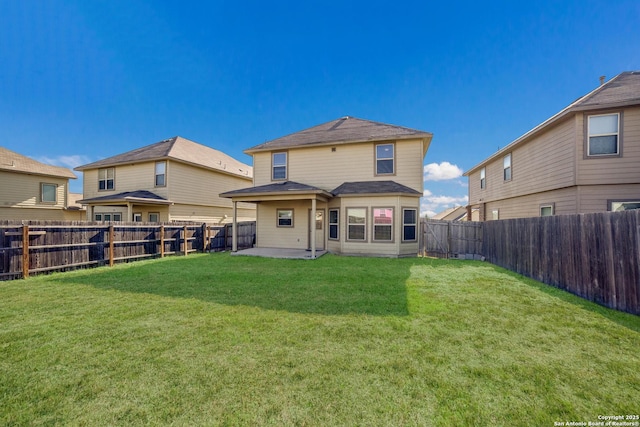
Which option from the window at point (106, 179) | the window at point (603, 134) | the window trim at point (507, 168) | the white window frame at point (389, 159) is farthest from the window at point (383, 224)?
the window at point (106, 179)

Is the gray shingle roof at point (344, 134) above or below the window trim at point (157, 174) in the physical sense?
above

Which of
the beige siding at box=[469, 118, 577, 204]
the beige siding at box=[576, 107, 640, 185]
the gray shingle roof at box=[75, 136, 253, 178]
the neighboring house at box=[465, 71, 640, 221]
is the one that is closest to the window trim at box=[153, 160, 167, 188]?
the gray shingle roof at box=[75, 136, 253, 178]

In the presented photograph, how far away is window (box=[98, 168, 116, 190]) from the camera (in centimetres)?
1728

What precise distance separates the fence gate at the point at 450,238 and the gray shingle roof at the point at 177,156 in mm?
14336

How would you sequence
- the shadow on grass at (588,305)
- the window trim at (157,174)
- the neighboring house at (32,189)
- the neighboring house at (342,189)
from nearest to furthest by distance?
the shadow on grass at (588,305), the neighboring house at (342,189), the window trim at (157,174), the neighboring house at (32,189)

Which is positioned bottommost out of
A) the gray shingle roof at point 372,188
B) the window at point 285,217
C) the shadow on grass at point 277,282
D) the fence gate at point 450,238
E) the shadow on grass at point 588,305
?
the shadow on grass at point 588,305

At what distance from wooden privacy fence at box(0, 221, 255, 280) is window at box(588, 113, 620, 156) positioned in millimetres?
16333

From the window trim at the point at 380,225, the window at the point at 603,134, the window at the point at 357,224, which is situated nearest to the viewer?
the window at the point at 603,134

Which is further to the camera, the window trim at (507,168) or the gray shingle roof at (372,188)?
the window trim at (507,168)

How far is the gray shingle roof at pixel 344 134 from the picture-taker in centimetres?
1198

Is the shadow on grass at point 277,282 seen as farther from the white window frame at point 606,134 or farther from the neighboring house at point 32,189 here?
the neighboring house at point 32,189

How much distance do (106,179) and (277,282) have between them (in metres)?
18.0

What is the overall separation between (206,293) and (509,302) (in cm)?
636

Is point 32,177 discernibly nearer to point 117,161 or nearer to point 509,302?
point 117,161
